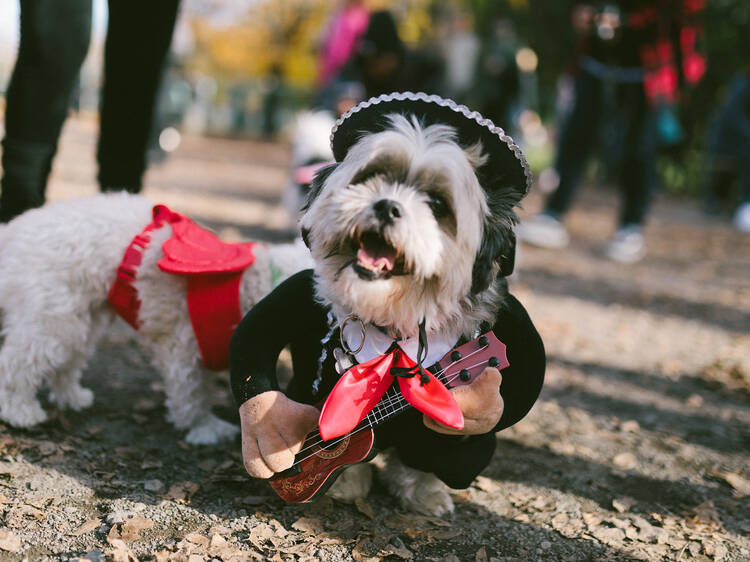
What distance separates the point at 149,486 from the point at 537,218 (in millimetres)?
5985

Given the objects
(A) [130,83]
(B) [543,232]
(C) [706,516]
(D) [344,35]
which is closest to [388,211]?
(C) [706,516]

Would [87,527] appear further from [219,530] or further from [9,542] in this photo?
[219,530]

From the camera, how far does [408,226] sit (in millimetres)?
1854

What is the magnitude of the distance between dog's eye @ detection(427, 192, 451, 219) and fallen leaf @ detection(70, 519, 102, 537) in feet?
4.73

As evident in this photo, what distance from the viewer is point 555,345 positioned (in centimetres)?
452

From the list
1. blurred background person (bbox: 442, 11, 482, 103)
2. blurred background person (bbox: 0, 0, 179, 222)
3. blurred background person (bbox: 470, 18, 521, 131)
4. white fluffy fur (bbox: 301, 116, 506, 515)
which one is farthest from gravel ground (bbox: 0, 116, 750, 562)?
blurred background person (bbox: 442, 11, 482, 103)

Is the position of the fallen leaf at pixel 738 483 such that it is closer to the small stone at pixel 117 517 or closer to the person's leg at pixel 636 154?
the small stone at pixel 117 517

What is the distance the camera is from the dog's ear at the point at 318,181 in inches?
84.3

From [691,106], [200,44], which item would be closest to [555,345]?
[691,106]

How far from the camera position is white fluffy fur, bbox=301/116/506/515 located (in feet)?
6.23

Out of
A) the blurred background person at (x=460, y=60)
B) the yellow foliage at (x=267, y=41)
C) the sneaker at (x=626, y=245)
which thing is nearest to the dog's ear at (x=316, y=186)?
the sneaker at (x=626, y=245)

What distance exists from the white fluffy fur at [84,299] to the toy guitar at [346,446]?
0.72 metres

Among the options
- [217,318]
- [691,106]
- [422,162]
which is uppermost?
[691,106]

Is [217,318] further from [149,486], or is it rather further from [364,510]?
[364,510]
